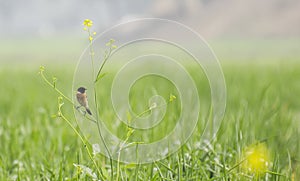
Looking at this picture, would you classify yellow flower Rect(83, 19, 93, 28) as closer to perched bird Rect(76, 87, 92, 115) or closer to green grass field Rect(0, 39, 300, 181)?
perched bird Rect(76, 87, 92, 115)

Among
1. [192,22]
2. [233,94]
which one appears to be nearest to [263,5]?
[192,22]

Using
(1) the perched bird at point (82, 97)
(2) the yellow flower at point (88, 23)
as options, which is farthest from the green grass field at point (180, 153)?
(2) the yellow flower at point (88, 23)

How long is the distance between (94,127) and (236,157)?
19.1 inches

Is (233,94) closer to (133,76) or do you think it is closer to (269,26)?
(133,76)

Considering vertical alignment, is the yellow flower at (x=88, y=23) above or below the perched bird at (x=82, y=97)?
above

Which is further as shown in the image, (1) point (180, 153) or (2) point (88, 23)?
(1) point (180, 153)

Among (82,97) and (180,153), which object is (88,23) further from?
(180,153)

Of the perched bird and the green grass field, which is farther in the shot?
the green grass field

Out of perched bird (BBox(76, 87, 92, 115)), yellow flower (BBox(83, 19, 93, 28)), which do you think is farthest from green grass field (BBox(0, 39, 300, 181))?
yellow flower (BBox(83, 19, 93, 28))

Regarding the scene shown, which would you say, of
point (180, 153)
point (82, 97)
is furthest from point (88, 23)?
point (180, 153)

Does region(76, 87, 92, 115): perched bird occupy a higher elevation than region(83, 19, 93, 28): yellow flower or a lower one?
lower

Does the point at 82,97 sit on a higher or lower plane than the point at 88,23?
lower

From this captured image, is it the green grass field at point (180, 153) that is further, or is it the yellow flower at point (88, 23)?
the green grass field at point (180, 153)

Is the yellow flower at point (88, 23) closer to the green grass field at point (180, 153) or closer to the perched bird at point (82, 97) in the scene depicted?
the perched bird at point (82, 97)
